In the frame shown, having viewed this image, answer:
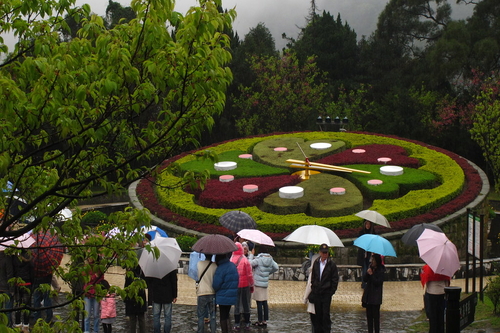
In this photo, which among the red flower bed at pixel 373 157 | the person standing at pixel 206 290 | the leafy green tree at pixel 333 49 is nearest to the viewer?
the person standing at pixel 206 290

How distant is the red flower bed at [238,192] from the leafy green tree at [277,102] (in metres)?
11.7

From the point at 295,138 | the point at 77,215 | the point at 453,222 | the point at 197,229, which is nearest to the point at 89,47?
the point at 77,215

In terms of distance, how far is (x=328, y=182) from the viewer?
2003 centimetres

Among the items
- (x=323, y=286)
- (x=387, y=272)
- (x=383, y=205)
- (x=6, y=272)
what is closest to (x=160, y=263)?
(x=323, y=286)

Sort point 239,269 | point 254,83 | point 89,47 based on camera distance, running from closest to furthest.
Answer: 1. point 89,47
2. point 239,269
3. point 254,83

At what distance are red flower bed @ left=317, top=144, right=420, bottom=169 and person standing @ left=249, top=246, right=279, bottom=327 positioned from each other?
10.7 m

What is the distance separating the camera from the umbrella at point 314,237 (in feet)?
40.3

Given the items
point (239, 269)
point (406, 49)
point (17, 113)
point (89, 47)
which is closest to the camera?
point (17, 113)

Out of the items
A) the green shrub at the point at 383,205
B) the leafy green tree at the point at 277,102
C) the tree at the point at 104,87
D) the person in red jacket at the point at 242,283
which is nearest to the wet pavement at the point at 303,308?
the person in red jacket at the point at 242,283

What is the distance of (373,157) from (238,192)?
5.48m

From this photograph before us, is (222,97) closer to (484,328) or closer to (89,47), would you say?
(89,47)

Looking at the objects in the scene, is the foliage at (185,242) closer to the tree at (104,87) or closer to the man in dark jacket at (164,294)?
the man in dark jacket at (164,294)

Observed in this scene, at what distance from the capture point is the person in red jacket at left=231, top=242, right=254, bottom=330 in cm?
1103

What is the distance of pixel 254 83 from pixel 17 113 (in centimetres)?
2852
